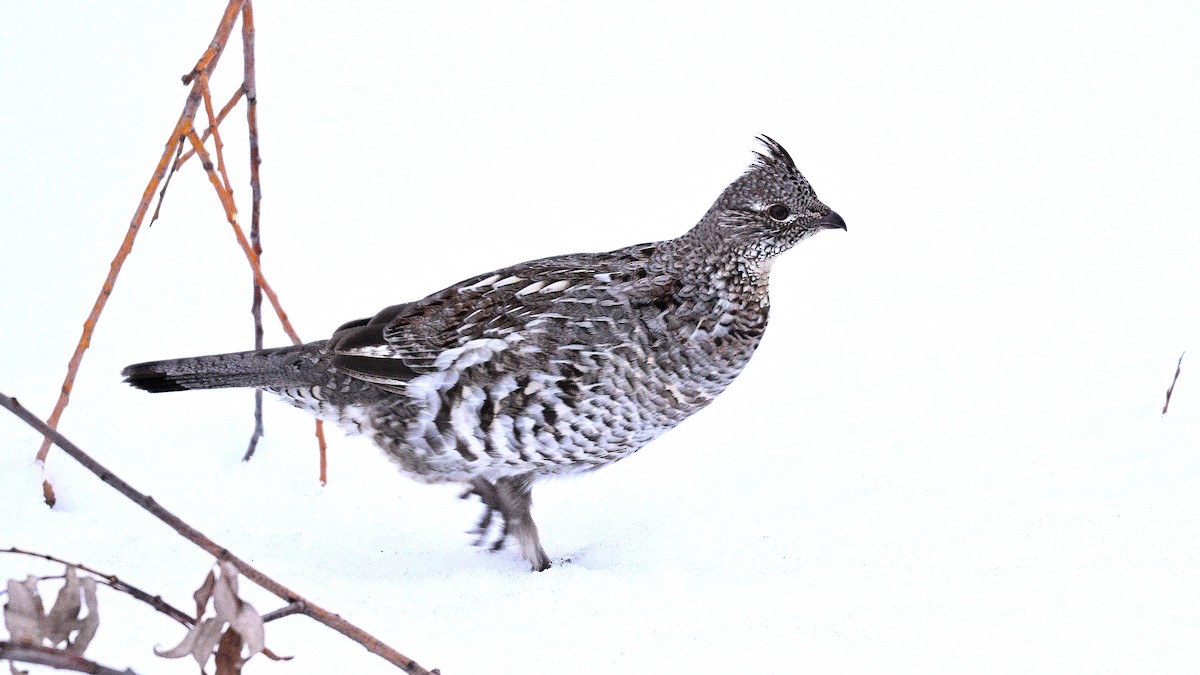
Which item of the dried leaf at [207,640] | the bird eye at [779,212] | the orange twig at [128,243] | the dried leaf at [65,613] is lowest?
the dried leaf at [207,640]

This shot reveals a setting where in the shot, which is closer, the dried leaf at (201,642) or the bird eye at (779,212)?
the dried leaf at (201,642)

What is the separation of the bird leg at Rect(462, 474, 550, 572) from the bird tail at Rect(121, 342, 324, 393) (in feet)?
2.01

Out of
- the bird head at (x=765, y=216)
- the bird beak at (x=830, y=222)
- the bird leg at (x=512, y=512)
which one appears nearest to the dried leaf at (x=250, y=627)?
the bird leg at (x=512, y=512)

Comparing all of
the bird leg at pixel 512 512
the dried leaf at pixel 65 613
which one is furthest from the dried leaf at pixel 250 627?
the bird leg at pixel 512 512

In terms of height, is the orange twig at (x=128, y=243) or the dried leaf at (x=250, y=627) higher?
the orange twig at (x=128, y=243)

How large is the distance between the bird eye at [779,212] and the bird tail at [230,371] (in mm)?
1378

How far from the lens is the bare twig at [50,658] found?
1511 millimetres

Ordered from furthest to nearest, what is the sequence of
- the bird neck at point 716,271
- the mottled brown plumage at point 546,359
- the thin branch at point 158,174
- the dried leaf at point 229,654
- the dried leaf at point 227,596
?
the bird neck at point 716,271 → the mottled brown plumage at point 546,359 → the thin branch at point 158,174 → the dried leaf at point 229,654 → the dried leaf at point 227,596

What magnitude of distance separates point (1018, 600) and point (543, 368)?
131cm

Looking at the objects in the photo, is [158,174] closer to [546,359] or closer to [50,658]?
[546,359]

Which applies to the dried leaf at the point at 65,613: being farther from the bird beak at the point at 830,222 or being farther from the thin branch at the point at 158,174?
the bird beak at the point at 830,222

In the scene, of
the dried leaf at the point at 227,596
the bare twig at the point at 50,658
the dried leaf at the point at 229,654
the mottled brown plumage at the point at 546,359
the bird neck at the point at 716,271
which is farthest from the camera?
the bird neck at the point at 716,271

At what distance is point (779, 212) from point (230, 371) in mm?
1662

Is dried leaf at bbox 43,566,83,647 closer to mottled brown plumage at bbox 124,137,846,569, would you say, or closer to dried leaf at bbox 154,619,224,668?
dried leaf at bbox 154,619,224,668
